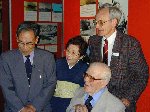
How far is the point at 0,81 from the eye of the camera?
3.16 m

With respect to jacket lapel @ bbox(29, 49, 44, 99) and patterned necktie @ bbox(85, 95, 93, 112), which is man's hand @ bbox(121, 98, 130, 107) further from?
jacket lapel @ bbox(29, 49, 44, 99)

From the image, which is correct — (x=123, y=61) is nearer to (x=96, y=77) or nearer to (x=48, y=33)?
(x=96, y=77)

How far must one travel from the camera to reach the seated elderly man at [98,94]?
275 centimetres

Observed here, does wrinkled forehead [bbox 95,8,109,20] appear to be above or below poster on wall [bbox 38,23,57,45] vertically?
above

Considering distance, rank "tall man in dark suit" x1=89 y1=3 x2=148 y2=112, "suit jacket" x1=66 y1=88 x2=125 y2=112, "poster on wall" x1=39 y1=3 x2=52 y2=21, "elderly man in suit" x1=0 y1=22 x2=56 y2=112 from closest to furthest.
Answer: "suit jacket" x1=66 y1=88 x2=125 y2=112, "elderly man in suit" x1=0 y1=22 x2=56 y2=112, "tall man in dark suit" x1=89 y1=3 x2=148 y2=112, "poster on wall" x1=39 y1=3 x2=52 y2=21

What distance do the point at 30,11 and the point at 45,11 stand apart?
386mm

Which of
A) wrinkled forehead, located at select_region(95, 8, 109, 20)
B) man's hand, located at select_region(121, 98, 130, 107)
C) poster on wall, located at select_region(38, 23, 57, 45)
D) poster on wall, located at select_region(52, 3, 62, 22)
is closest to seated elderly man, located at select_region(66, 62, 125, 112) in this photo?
man's hand, located at select_region(121, 98, 130, 107)

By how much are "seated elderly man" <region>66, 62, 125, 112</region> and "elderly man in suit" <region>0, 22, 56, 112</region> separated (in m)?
0.50

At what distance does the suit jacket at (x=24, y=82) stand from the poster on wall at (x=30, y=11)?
8.06 ft

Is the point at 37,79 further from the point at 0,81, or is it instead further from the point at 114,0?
the point at 114,0

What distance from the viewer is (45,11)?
19.5 ft

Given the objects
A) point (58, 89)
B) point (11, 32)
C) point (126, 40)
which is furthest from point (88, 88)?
point (11, 32)

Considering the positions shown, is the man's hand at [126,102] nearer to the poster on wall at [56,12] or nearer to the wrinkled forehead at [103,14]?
the wrinkled forehead at [103,14]

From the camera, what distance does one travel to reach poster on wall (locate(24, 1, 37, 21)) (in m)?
5.57
